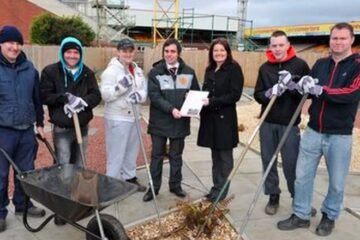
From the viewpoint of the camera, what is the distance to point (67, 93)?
4.50 m

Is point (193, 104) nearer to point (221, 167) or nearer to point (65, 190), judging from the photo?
point (221, 167)

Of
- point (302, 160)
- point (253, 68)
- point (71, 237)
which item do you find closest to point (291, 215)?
point (302, 160)

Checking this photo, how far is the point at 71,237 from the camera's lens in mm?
4445

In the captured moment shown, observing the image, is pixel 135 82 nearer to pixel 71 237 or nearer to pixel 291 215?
pixel 71 237

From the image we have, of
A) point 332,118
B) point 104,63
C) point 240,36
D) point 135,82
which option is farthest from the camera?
point 240,36

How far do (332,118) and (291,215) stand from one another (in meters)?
1.16

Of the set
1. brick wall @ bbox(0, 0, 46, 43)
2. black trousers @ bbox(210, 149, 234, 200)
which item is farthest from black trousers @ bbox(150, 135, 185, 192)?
brick wall @ bbox(0, 0, 46, 43)

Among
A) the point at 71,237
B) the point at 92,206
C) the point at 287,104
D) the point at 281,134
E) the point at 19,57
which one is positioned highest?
the point at 19,57

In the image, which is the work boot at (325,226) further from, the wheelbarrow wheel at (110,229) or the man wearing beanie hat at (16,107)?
the man wearing beanie hat at (16,107)

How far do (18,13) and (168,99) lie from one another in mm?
33648

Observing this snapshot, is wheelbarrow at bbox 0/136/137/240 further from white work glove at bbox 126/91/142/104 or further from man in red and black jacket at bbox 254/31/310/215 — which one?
man in red and black jacket at bbox 254/31/310/215

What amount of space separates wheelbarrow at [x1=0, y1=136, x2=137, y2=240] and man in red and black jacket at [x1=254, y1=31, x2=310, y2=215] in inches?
68.9

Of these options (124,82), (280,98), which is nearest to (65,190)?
(124,82)

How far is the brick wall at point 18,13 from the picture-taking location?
34.9 metres
